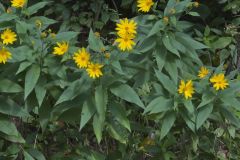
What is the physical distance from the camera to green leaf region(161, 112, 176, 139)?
3316 mm

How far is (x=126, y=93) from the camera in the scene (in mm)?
3184

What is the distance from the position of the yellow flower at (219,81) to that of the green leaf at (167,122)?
310 millimetres

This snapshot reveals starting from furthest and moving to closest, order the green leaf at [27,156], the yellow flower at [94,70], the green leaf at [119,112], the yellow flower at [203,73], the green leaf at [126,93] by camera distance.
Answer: the yellow flower at [203,73] → the green leaf at [27,156] → the green leaf at [119,112] → the green leaf at [126,93] → the yellow flower at [94,70]

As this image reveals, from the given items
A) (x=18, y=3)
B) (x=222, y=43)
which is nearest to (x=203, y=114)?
(x=18, y=3)

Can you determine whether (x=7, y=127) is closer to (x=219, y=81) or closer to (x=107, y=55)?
(x=107, y=55)

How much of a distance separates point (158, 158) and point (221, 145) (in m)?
0.80

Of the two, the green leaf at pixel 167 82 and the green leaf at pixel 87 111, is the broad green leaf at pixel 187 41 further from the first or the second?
the green leaf at pixel 87 111

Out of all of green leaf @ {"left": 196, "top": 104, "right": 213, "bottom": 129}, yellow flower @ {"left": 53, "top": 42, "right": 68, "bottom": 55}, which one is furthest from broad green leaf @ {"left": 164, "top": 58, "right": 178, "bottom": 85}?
yellow flower @ {"left": 53, "top": 42, "right": 68, "bottom": 55}

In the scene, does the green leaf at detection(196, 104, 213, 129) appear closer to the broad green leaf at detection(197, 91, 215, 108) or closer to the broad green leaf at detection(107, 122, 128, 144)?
the broad green leaf at detection(197, 91, 215, 108)

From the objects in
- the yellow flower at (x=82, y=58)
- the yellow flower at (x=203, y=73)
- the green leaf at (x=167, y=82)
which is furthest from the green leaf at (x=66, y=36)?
the yellow flower at (x=203, y=73)

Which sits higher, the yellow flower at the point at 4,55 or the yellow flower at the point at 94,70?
the yellow flower at the point at 4,55

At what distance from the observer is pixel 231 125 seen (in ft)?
12.2

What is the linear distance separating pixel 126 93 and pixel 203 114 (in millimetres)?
507

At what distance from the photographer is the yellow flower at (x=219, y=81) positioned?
3.34 meters
